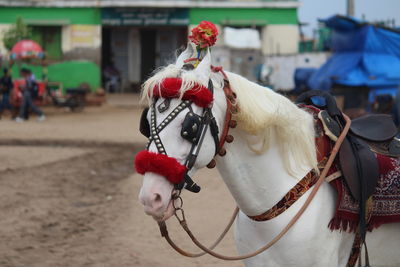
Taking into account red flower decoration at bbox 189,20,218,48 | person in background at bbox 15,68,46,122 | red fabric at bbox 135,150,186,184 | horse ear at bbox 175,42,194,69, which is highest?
red flower decoration at bbox 189,20,218,48

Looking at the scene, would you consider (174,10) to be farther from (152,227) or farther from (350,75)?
(152,227)

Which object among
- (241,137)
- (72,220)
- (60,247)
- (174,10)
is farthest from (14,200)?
(174,10)

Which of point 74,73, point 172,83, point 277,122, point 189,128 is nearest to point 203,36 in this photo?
point 172,83

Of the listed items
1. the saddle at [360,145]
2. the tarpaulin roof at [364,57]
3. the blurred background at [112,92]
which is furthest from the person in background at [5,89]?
Answer: the saddle at [360,145]

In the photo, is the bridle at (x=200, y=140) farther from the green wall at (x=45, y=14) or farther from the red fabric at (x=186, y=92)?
the green wall at (x=45, y=14)

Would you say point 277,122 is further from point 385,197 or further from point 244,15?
point 244,15

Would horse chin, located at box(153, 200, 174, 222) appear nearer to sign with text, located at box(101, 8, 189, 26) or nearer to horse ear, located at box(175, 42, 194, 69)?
horse ear, located at box(175, 42, 194, 69)

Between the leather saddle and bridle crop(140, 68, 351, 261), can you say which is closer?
bridle crop(140, 68, 351, 261)

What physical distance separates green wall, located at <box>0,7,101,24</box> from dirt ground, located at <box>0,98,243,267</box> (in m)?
13.2

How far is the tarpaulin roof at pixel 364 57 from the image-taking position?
14.7 m

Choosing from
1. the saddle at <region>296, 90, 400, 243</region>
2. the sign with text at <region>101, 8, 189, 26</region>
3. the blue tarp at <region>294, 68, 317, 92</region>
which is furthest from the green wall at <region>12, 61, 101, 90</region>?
the saddle at <region>296, 90, 400, 243</region>

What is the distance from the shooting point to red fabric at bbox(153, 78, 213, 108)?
103 inches

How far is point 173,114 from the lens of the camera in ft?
8.54

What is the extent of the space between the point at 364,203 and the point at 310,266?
424 mm
